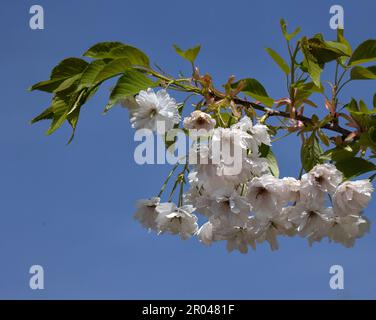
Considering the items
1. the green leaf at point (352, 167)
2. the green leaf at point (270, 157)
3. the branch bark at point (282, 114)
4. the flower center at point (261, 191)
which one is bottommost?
the flower center at point (261, 191)

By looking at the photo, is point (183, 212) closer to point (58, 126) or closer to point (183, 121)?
point (183, 121)

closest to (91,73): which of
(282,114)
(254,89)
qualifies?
(254,89)

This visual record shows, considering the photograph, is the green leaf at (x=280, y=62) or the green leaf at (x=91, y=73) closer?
the green leaf at (x=91, y=73)

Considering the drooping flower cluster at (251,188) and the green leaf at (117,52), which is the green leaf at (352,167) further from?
the green leaf at (117,52)

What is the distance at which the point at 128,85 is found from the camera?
6.08 feet

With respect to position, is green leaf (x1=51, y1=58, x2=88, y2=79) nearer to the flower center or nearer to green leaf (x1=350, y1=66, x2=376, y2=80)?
the flower center

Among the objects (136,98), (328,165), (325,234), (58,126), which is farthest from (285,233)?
(58,126)

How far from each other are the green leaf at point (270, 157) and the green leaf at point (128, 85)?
0.41 meters

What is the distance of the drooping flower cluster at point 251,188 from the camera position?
1.84 meters

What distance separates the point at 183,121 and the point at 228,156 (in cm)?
18

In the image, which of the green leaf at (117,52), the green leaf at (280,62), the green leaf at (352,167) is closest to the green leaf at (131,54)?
the green leaf at (117,52)

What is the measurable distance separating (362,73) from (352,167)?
0.33 meters

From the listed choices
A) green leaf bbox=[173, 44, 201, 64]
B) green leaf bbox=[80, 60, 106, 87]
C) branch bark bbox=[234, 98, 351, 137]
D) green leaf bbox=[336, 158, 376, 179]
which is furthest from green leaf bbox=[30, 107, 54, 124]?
green leaf bbox=[336, 158, 376, 179]

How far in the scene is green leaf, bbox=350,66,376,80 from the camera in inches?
80.6
